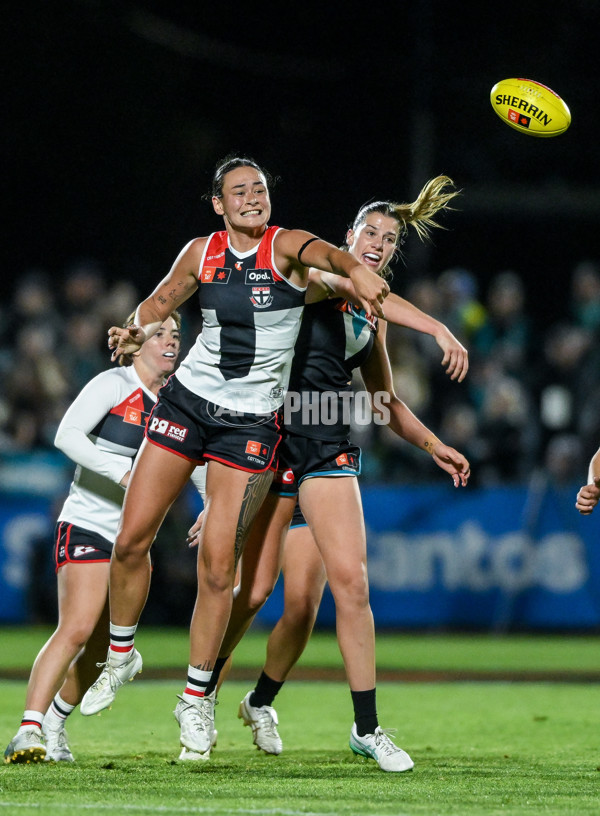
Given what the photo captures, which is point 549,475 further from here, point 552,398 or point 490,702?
point 490,702

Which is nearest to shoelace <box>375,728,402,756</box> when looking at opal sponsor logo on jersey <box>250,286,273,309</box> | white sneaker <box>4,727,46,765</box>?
white sneaker <box>4,727,46,765</box>

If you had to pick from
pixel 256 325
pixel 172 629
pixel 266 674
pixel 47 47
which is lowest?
pixel 172 629

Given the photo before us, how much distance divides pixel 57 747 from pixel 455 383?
945cm

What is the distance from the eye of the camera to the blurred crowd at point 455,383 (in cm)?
1466

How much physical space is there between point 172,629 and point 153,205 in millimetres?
6048

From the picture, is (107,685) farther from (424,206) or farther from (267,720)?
(424,206)

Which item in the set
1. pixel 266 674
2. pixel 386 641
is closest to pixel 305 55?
pixel 386 641

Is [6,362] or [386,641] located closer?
[386,641]

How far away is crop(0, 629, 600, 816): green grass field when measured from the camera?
4867 millimetres

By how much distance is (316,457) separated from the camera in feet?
20.6

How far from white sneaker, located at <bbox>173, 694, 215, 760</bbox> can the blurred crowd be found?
27.5ft

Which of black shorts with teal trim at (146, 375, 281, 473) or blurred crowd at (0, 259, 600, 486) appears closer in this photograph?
black shorts with teal trim at (146, 375, 281, 473)

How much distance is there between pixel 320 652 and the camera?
13.1 meters

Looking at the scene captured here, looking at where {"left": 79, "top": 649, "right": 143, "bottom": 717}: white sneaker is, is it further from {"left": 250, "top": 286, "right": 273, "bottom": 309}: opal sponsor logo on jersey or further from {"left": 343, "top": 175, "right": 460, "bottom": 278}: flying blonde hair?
{"left": 343, "top": 175, "right": 460, "bottom": 278}: flying blonde hair
